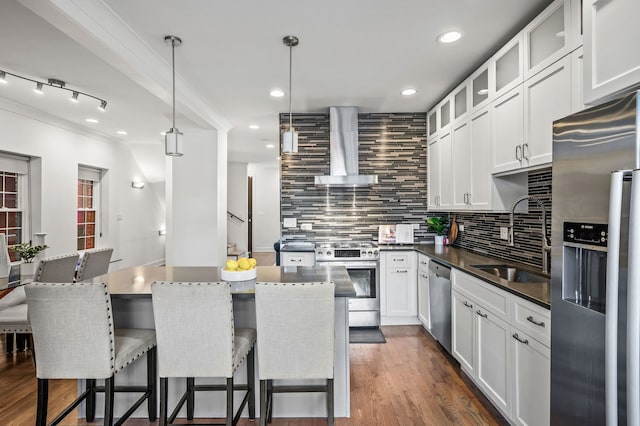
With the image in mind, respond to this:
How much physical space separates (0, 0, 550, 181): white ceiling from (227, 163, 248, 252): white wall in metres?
4.98

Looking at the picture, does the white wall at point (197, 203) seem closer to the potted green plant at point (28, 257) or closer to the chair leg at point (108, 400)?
the potted green plant at point (28, 257)

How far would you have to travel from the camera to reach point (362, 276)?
3.98 m

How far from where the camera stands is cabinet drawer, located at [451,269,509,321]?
2.09 m

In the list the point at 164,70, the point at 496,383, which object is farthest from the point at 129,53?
the point at 496,383

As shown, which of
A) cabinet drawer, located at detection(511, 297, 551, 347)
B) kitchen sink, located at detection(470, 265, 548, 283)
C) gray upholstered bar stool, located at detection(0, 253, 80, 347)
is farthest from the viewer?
gray upholstered bar stool, located at detection(0, 253, 80, 347)

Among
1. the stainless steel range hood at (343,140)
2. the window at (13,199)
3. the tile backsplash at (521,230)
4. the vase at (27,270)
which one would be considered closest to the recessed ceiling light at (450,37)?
the tile backsplash at (521,230)

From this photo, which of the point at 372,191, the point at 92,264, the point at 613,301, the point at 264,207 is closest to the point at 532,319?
the point at 613,301

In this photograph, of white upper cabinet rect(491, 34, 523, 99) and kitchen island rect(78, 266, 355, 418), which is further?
white upper cabinet rect(491, 34, 523, 99)

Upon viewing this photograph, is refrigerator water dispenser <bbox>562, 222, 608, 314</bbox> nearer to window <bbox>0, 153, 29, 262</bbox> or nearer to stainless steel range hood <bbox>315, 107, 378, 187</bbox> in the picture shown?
stainless steel range hood <bbox>315, 107, 378, 187</bbox>

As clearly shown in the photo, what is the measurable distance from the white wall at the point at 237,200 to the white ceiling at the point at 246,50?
4.98 m

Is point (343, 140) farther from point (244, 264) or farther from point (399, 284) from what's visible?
point (244, 264)

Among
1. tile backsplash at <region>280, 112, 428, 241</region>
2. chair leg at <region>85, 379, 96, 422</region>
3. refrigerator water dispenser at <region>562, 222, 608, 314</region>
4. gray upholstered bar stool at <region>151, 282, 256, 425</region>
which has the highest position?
tile backsplash at <region>280, 112, 428, 241</region>

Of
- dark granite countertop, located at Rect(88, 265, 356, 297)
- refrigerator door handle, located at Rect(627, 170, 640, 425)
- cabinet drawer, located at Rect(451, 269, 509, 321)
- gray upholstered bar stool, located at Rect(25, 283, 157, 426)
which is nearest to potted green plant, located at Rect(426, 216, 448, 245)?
cabinet drawer, located at Rect(451, 269, 509, 321)

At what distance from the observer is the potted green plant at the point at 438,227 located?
4312 millimetres
